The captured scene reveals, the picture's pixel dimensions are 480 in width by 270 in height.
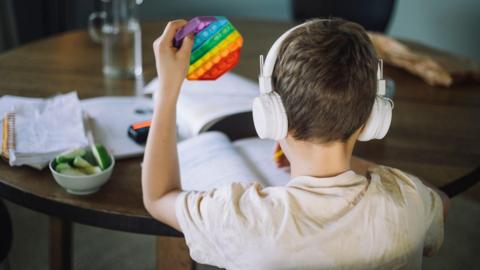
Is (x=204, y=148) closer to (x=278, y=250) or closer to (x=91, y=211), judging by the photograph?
(x=91, y=211)

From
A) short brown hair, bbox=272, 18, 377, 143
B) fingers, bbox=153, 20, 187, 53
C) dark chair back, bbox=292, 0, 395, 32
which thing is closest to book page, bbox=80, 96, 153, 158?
fingers, bbox=153, 20, 187, 53

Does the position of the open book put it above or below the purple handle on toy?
below

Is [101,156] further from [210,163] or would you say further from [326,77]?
[326,77]

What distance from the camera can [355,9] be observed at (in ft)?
8.01

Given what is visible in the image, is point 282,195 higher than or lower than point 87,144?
higher

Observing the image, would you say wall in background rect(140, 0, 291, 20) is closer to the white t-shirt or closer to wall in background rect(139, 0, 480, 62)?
wall in background rect(139, 0, 480, 62)

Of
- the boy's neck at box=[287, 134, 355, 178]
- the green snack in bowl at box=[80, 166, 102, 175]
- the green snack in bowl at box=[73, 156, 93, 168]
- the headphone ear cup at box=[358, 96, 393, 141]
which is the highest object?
the headphone ear cup at box=[358, 96, 393, 141]

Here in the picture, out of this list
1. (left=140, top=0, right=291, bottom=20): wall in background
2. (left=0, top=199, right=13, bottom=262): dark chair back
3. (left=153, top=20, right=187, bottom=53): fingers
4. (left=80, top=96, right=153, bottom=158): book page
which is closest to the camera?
(left=153, top=20, right=187, bottom=53): fingers

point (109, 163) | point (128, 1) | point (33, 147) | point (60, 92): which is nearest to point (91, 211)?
point (109, 163)

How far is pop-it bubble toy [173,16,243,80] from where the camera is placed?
2.75 ft

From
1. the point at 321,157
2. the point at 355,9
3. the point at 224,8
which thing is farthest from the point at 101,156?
the point at 224,8

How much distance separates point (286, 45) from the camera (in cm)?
74

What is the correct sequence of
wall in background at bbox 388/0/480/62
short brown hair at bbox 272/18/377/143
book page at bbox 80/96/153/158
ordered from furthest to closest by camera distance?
wall in background at bbox 388/0/480/62 < book page at bbox 80/96/153/158 < short brown hair at bbox 272/18/377/143

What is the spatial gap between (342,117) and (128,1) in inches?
35.8
